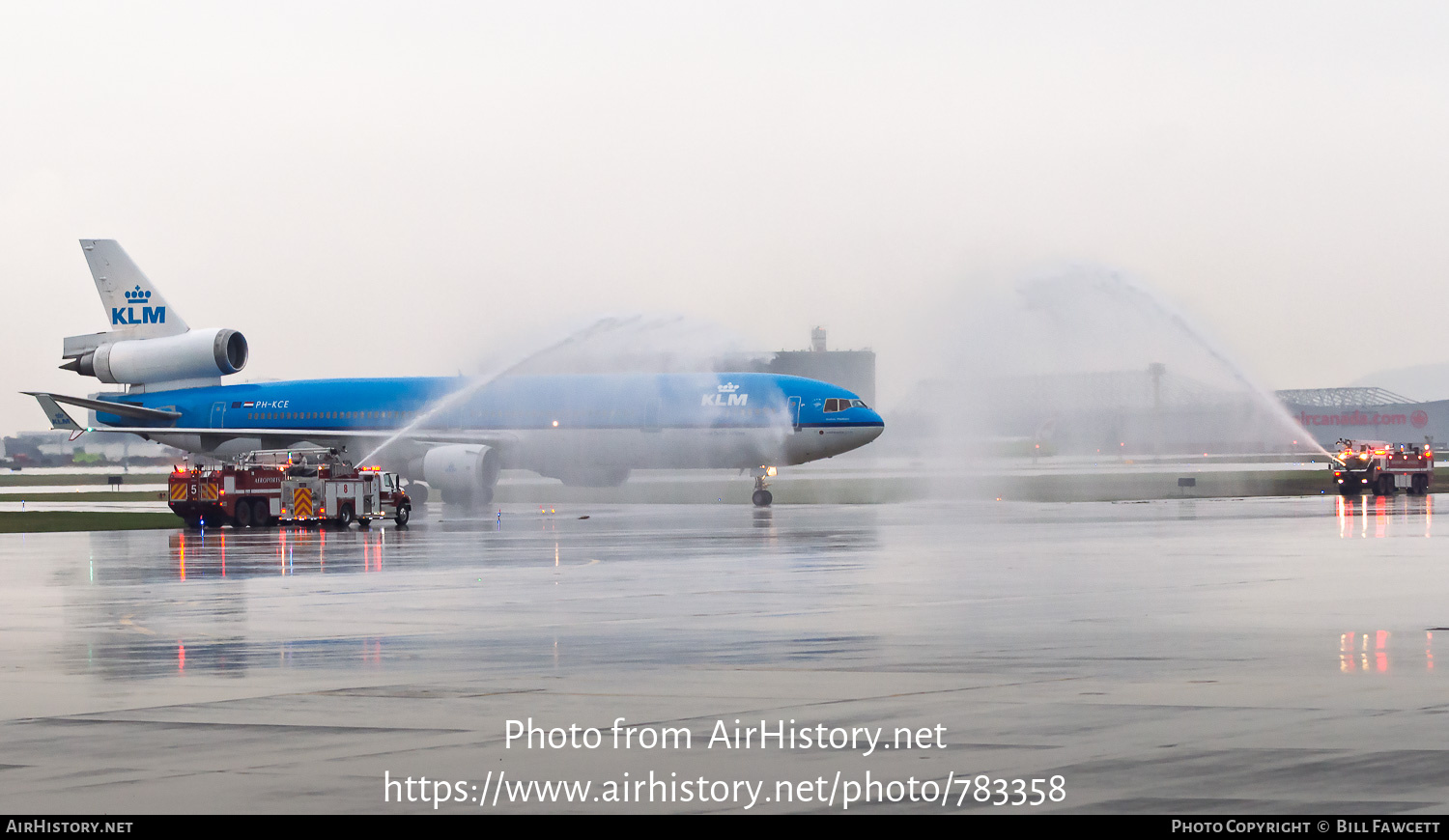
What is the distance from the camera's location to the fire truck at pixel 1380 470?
66000 mm

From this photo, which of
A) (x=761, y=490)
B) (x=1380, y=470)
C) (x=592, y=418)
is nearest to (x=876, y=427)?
(x=761, y=490)

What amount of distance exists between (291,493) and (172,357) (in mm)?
26965

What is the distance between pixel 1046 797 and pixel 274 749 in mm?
5199

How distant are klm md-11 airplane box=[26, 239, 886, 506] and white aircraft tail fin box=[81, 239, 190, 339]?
42mm

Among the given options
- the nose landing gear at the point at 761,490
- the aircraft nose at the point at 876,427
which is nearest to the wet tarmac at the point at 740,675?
the nose landing gear at the point at 761,490

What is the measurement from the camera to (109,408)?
69000mm

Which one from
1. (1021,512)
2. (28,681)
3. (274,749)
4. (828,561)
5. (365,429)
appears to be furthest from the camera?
(365,429)

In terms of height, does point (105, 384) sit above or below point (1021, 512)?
above

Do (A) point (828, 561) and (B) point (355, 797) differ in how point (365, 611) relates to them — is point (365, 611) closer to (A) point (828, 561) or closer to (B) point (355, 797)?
(A) point (828, 561)

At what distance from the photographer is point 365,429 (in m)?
67.2

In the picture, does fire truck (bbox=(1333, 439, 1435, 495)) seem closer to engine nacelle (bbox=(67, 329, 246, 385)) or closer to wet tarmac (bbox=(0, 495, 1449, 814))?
wet tarmac (bbox=(0, 495, 1449, 814))

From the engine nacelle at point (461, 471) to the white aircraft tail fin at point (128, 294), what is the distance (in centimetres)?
1881
